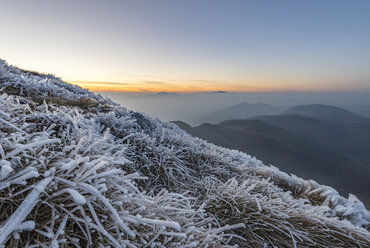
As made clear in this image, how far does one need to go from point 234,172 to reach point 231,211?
186 centimetres

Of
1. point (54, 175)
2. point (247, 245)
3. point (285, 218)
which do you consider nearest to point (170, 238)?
point (54, 175)

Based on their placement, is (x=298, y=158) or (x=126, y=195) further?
(x=298, y=158)

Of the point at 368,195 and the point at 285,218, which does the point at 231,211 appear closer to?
the point at 285,218

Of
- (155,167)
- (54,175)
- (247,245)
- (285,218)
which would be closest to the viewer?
(54,175)

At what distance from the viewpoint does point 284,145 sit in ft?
625

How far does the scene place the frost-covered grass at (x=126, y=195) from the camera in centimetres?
118

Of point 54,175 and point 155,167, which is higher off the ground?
point 54,175

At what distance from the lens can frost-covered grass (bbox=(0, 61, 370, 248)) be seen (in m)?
1.18

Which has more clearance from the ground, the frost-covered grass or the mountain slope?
the frost-covered grass

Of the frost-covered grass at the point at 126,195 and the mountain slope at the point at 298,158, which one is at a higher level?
the frost-covered grass at the point at 126,195

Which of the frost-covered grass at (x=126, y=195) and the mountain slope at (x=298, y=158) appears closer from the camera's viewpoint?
the frost-covered grass at (x=126, y=195)

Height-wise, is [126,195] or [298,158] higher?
[126,195]

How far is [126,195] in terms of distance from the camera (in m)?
1.48

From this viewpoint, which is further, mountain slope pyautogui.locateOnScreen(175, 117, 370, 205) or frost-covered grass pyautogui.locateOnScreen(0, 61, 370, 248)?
mountain slope pyautogui.locateOnScreen(175, 117, 370, 205)
